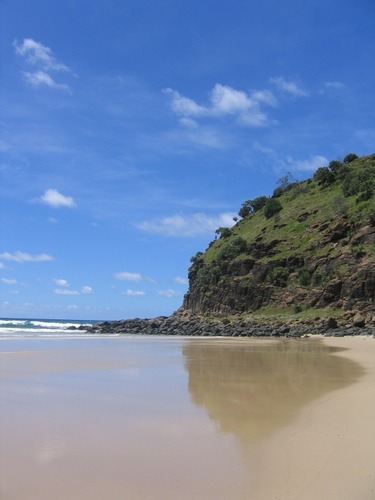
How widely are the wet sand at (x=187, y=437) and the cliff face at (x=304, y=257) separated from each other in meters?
40.8

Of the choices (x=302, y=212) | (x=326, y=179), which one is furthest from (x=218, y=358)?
(x=326, y=179)

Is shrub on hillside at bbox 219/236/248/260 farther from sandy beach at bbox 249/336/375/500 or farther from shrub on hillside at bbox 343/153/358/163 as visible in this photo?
sandy beach at bbox 249/336/375/500

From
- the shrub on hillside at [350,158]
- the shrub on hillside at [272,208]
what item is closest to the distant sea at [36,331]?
the shrub on hillside at [272,208]

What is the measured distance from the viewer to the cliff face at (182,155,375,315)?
56375 millimetres

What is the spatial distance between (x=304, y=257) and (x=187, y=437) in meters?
60.7

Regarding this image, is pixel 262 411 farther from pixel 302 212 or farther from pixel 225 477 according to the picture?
pixel 302 212

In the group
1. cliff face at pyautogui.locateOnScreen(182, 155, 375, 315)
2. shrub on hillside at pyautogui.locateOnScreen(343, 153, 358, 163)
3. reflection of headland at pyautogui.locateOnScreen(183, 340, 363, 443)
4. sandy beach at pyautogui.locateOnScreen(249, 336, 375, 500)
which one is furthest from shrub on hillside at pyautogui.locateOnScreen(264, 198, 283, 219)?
sandy beach at pyautogui.locateOnScreen(249, 336, 375, 500)

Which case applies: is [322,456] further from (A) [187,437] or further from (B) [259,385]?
(B) [259,385]

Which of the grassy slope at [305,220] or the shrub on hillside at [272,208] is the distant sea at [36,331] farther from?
the shrub on hillside at [272,208]

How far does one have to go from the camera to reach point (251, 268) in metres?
75.0

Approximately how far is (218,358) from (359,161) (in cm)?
7684

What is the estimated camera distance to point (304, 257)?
6688 cm

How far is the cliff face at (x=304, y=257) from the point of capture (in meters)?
56.4

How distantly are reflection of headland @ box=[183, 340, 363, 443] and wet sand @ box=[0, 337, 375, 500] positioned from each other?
45mm
